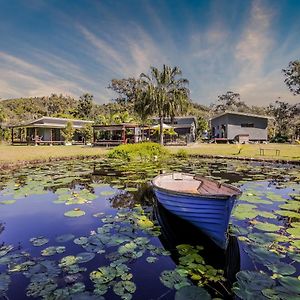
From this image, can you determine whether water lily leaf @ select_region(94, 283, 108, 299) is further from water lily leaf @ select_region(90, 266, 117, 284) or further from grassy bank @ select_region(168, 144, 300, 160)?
grassy bank @ select_region(168, 144, 300, 160)

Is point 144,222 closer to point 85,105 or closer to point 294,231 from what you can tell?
point 294,231

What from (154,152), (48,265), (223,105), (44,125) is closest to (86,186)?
(48,265)

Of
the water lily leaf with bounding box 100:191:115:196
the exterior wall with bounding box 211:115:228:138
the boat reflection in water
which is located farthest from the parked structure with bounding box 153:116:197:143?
the boat reflection in water

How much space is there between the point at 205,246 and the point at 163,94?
23963 mm

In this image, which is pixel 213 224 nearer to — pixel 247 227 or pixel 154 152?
pixel 247 227

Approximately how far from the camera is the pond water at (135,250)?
3.96 m

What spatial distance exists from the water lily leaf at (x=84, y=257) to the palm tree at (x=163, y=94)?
23.9 meters

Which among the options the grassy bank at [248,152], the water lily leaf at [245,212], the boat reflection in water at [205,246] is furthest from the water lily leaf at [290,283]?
the grassy bank at [248,152]

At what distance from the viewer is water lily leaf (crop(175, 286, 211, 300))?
3.65m

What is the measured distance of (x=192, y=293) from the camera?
147 inches

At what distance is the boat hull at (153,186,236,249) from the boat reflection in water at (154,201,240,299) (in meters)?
0.20

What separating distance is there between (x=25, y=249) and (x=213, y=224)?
362 centimetres

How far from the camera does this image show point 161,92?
2833cm


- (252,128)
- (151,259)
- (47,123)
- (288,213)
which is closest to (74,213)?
(151,259)
